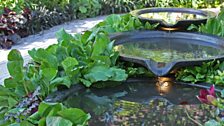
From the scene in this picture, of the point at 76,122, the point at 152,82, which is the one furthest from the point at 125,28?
the point at 76,122

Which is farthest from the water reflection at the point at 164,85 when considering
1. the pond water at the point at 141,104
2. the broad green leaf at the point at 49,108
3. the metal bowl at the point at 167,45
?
the broad green leaf at the point at 49,108

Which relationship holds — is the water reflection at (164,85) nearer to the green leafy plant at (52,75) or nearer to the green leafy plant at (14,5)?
the green leafy plant at (52,75)

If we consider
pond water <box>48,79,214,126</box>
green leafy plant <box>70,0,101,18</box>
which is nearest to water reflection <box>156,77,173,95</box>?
pond water <box>48,79,214,126</box>

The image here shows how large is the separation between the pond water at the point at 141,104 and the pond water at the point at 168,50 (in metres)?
0.49

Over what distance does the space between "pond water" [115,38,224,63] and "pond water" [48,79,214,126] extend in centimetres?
49

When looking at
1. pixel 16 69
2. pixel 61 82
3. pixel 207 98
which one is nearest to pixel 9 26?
pixel 16 69

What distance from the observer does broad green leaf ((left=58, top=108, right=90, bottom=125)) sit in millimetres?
1914

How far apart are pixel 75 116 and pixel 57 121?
0.36ft

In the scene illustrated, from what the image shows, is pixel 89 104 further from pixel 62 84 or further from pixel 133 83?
pixel 133 83

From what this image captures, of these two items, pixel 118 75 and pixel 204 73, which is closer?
pixel 118 75

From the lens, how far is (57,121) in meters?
1.86

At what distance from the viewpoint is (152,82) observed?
107 inches

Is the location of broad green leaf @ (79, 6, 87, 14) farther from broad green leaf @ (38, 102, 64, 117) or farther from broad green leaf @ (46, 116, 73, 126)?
broad green leaf @ (46, 116, 73, 126)

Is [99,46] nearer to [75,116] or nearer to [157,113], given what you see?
[157,113]
